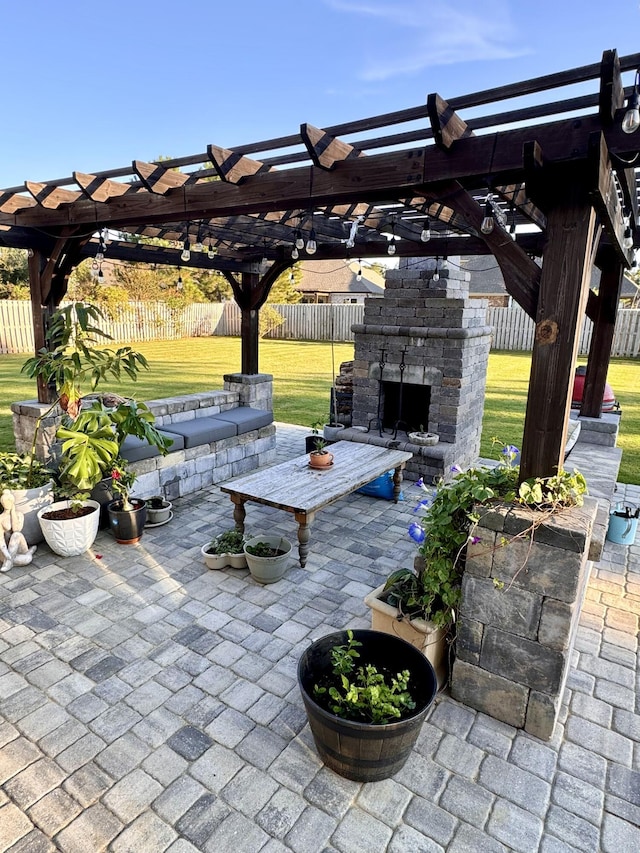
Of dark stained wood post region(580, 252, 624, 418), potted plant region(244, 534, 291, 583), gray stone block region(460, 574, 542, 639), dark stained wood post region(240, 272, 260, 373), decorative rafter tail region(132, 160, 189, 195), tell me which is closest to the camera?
gray stone block region(460, 574, 542, 639)

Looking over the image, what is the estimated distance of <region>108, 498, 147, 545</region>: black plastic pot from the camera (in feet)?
13.6

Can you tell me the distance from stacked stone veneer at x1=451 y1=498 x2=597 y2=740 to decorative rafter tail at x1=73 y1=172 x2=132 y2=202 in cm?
368

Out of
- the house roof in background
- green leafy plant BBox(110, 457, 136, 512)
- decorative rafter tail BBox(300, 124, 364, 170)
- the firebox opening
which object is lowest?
green leafy plant BBox(110, 457, 136, 512)

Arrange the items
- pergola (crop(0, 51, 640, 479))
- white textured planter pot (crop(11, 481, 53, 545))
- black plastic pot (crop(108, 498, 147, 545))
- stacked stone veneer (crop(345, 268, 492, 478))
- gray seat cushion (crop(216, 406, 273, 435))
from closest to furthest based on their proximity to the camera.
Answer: pergola (crop(0, 51, 640, 479))
white textured planter pot (crop(11, 481, 53, 545))
black plastic pot (crop(108, 498, 147, 545))
stacked stone veneer (crop(345, 268, 492, 478))
gray seat cushion (crop(216, 406, 273, 435))

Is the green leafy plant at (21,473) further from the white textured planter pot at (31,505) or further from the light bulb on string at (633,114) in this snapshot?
the light bulb on string at (633,114)

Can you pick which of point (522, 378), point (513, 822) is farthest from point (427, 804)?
point (522, 378)

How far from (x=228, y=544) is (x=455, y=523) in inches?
79.9

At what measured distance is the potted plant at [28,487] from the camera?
4.04 metres

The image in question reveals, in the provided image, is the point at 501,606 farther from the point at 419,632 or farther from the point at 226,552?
the point at 226,552

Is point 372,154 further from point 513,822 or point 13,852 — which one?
point 13,852

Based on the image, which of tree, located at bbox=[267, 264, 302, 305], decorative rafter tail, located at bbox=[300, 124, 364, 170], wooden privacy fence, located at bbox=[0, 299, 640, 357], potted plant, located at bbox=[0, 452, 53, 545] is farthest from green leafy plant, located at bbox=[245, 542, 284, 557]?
tree, located at bbox=[267, 264, 302, 305]

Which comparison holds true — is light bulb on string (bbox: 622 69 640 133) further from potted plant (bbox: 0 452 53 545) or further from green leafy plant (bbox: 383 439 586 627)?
potted plant (bbox: 0 452 53 545)

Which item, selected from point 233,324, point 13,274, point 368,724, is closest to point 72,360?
point 368,724

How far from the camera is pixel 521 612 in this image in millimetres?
2359
